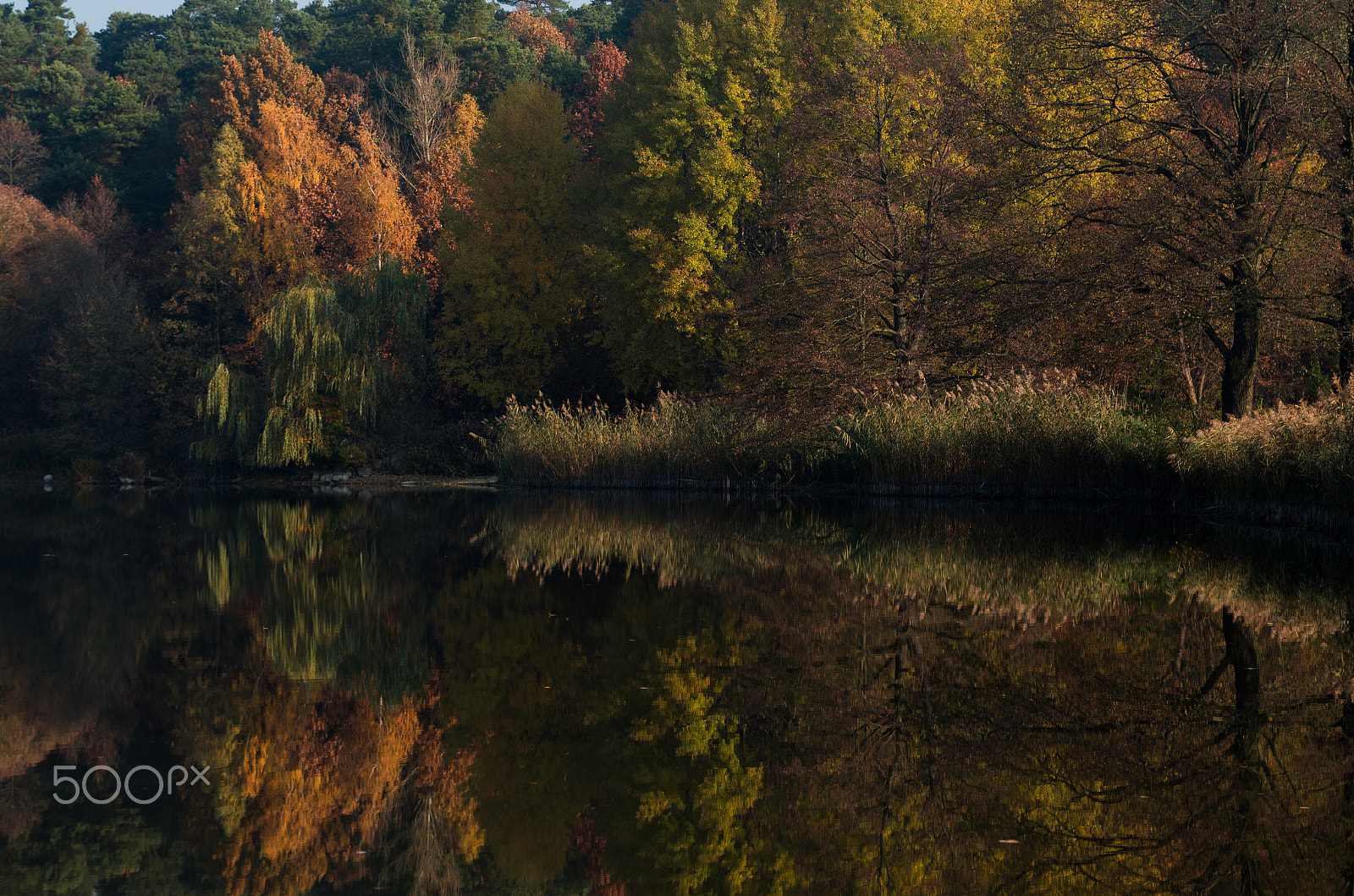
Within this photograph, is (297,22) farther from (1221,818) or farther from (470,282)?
(1221,818)

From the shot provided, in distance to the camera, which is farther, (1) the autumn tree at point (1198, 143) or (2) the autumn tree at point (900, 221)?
(2) the autumn tree at point (900, 221)

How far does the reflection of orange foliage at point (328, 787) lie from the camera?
11.3 feet

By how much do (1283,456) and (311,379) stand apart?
21.8 meters

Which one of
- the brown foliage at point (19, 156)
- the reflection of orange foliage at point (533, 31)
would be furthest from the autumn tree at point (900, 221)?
the brown foliage at point (19, 156)

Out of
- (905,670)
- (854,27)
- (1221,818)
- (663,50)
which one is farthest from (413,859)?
(663,50)

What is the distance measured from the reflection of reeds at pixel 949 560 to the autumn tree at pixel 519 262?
1534cm

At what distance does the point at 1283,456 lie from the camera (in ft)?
38.3

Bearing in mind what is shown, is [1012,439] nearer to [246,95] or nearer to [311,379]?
[311,379]

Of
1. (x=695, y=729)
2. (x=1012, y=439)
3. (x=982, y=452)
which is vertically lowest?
(x=982, y=452)

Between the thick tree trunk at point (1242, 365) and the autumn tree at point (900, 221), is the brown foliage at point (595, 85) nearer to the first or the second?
the autumn tree at point (900, 221)

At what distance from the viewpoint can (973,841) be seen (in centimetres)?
341

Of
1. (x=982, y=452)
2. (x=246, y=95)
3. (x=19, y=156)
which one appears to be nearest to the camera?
(x=982, y=452)

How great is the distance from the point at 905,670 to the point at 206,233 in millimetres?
33192

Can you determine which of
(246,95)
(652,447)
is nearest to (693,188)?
(652,447)
